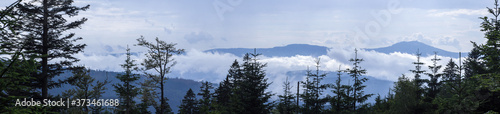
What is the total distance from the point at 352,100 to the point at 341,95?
3.72 feet

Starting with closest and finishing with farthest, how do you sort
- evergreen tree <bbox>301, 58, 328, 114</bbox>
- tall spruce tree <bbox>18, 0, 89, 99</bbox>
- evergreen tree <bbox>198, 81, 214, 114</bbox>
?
tall spruce tree <bbox>18, 0, 89, 99</bbox> → evergreen tree <bbox>198, 81, 214, 114</bbox> → evergreen tree <bbox>301, 58, 328, 114</bbox>

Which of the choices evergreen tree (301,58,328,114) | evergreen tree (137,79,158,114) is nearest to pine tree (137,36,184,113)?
evergreen tree (137,79,158,114)

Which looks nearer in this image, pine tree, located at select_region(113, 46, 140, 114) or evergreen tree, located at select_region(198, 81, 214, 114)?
pine tree, located at select_region(113, 46, 140, 114)

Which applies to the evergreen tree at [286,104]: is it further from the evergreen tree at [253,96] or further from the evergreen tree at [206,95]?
the evergreen tree at [206,95]

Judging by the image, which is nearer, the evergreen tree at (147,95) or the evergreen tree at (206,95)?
the evergreen tree at (147,95)

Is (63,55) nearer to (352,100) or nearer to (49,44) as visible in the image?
(49,44)

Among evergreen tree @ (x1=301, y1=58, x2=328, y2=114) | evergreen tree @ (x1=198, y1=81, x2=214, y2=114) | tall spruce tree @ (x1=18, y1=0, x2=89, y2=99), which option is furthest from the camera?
evergreen tree @ (x1=301, y1=58, x2=328, y2=114)

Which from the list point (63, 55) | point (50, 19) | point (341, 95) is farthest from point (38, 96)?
point (341, 95)

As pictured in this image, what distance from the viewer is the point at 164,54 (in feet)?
93.5

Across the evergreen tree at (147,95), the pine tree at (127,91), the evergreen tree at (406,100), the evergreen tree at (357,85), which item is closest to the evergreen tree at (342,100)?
the evergreen tree at (357,85)

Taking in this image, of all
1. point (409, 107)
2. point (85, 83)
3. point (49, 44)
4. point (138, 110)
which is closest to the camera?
point (49, 44)

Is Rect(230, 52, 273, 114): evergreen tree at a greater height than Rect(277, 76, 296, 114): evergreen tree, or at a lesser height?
greater

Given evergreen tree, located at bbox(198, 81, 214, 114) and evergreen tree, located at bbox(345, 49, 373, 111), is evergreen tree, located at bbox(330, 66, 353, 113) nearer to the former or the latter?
evergreen tree, located at bbox(345, 49, 373, 111)

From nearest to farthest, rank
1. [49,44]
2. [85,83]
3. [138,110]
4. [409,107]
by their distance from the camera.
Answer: [49,44]
[409,107]
[138,110]
[85,83]
